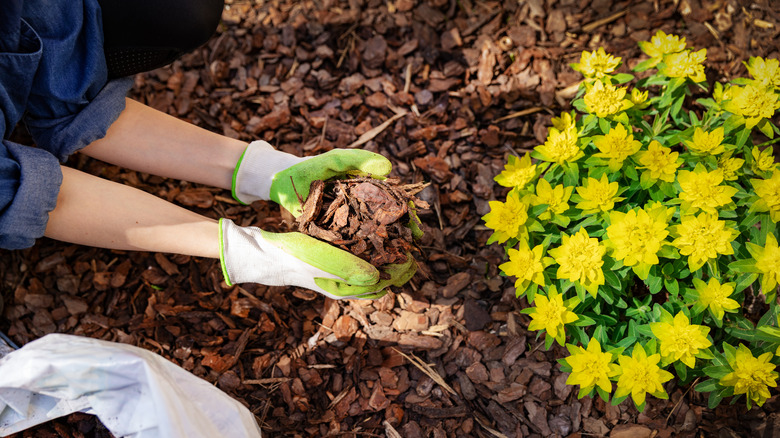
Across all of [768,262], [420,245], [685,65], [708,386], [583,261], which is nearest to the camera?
[768,262]

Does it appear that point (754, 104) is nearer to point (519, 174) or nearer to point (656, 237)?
point (656, 237)

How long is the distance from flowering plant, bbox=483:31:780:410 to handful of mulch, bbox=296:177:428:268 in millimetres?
300

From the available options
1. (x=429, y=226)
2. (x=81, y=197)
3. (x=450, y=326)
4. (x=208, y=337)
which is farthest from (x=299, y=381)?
(x=81, y=197)

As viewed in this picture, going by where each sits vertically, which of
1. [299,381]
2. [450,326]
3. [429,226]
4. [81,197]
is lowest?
[299,381]

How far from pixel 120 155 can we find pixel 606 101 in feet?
5.47

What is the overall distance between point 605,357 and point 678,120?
3.03 ft

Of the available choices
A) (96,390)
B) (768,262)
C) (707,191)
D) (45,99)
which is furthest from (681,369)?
(45,99)

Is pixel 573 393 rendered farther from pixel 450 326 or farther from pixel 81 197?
pixel 81 197

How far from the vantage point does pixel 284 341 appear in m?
1.94

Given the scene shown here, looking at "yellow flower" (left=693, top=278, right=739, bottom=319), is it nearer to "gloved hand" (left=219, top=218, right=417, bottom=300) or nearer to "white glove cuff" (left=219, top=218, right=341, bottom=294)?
"gloved hand" (left=219, top=218, right=417, bottom=300)

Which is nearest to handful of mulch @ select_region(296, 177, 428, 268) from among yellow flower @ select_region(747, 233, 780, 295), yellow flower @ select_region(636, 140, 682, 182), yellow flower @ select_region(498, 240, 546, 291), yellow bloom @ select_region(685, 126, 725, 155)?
yellow flower @ select_region(498, 240, 546, 291)

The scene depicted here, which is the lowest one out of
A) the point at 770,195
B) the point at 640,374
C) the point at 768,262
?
the point at 640,374

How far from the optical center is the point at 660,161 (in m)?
1.50

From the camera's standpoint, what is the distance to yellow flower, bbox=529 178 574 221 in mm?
1561
